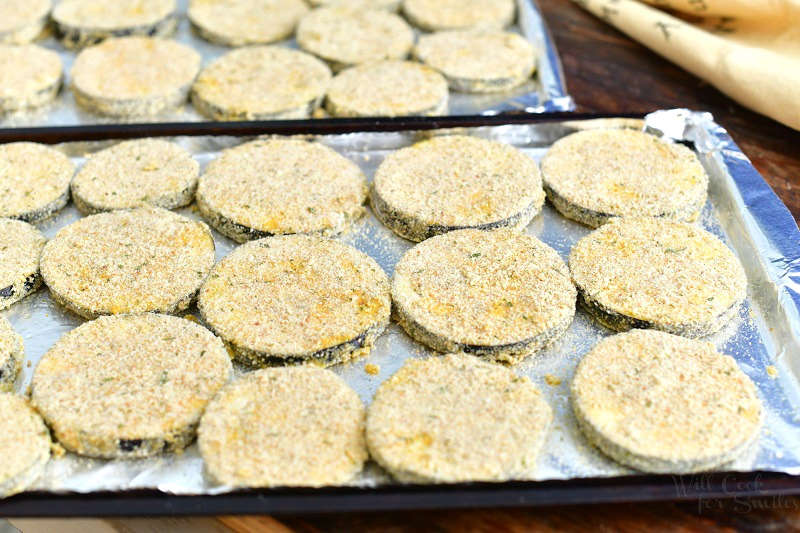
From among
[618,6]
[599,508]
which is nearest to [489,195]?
[599,508]

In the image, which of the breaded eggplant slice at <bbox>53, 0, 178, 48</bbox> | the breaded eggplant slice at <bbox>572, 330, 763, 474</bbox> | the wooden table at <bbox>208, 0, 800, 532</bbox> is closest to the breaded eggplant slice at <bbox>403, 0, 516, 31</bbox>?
the wooden table at <bbox>208, 0, 800, 532</bbox>

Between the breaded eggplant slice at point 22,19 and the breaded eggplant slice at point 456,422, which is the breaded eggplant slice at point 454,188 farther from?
the breaded eggplant slice at point 22,19

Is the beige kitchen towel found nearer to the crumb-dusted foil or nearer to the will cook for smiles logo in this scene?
the crumb-dusted foil

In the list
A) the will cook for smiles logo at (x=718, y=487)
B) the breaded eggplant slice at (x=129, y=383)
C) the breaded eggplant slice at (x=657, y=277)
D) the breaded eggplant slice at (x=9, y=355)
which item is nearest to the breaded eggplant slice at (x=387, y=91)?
the breaded eggplant slice at (x=657, y=277)

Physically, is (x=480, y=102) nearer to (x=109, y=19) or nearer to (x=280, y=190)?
(x=280, y=190)

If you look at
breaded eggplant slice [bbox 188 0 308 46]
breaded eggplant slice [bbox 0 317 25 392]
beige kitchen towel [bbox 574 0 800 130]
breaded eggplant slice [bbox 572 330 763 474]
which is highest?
beige kitchen towel [bbox 574 0 800 130]

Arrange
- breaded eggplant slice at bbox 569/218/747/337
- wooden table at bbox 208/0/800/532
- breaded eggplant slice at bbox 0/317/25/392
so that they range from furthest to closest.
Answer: breaded eggplant slice at bbox 569/218/747/337 → breaded eggplant slice at bbox 0/317/25/392 → wooden table at bbox 208/0/800/532

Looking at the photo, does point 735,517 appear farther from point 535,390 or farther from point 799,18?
point 799,18
